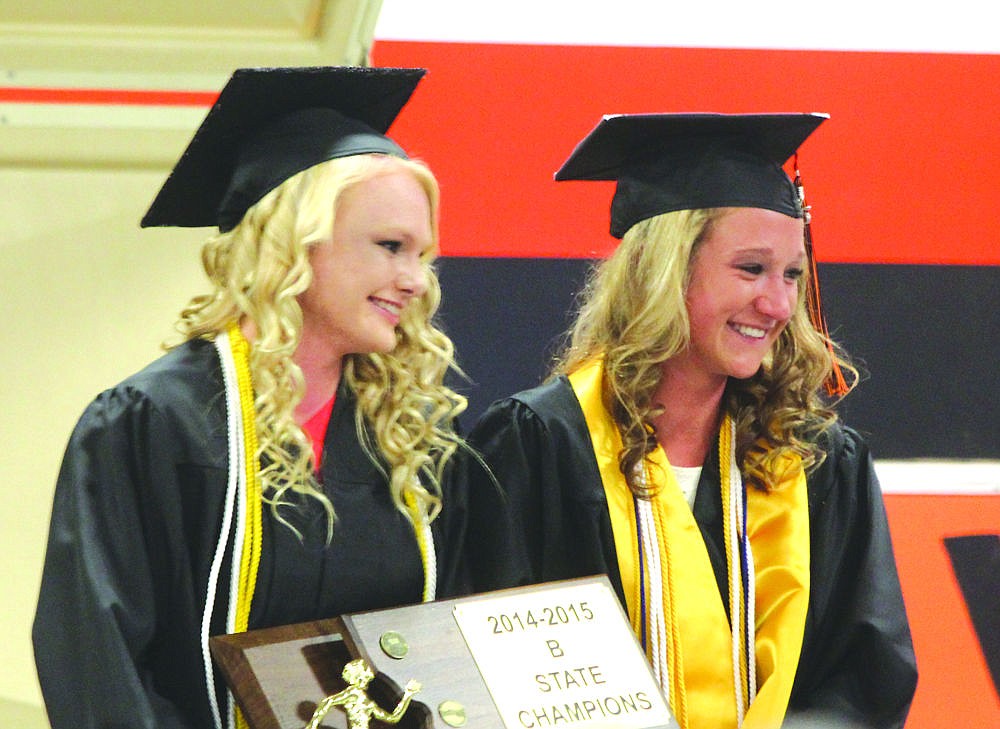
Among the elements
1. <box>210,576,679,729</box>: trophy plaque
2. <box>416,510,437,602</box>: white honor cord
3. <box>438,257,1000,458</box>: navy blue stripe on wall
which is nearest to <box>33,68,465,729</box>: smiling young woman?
<box>416,510,437,602</box>: white honor cord

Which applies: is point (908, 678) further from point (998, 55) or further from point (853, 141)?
point (998, 55)

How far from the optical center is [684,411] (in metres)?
2.21

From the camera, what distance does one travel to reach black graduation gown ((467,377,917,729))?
206cm

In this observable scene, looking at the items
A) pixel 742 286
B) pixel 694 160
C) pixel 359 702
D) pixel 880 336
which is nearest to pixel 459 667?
pixel 359 702

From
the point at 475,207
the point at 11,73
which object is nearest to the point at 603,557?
the point at 475,207

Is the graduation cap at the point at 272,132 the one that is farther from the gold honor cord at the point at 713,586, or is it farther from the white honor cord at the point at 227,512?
the gold honor cord at the point at 713,586

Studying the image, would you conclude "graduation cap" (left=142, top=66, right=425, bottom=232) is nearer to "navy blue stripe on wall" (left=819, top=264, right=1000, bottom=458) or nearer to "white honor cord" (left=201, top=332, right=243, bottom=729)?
"white honor cord" (left=201, top=332, right=243, bottom=729)

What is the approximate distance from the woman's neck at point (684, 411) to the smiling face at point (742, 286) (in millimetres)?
65

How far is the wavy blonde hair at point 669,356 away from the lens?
2125 millimetres

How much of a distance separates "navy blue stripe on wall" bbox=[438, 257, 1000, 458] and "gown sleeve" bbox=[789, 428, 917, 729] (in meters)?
0.64

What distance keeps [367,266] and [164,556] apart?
483 millimetres

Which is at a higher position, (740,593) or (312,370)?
(312,370)

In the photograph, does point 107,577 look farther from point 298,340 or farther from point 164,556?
point 298,340

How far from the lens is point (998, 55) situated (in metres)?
2.96
